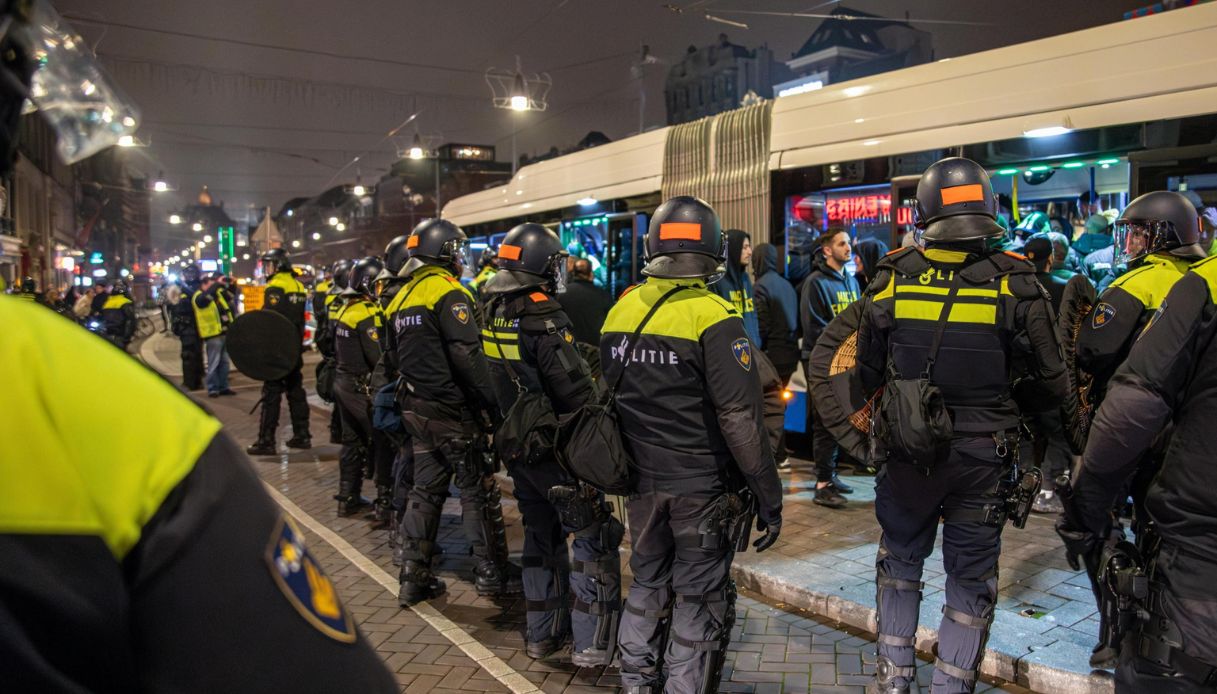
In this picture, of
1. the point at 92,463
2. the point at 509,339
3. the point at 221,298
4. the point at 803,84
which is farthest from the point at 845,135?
the point at 803,84

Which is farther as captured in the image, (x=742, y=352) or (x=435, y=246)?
(x=435, y=246)

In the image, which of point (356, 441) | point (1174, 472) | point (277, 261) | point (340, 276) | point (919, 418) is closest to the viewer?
point (1174, 472)

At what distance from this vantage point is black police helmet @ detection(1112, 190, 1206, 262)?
4395 millimetres

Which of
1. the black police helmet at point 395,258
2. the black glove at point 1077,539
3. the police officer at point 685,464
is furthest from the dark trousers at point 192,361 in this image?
the black glove at point 1077,539

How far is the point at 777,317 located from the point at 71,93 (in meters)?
7.24

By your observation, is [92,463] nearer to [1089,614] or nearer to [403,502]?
[1089,614]

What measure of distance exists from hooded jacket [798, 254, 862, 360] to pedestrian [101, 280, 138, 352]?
43.8ft

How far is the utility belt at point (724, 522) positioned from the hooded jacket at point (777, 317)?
4.33 meters

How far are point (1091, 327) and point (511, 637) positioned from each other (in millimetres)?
3778

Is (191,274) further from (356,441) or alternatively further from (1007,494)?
(1007,494)

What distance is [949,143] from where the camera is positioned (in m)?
7.28

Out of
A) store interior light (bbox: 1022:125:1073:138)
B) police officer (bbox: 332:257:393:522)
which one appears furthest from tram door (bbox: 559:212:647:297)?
store interior light (bbox: 1022:125:1073:138)

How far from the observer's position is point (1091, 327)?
4.79 meters

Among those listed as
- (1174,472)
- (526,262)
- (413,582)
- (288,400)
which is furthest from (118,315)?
(1174,472)
